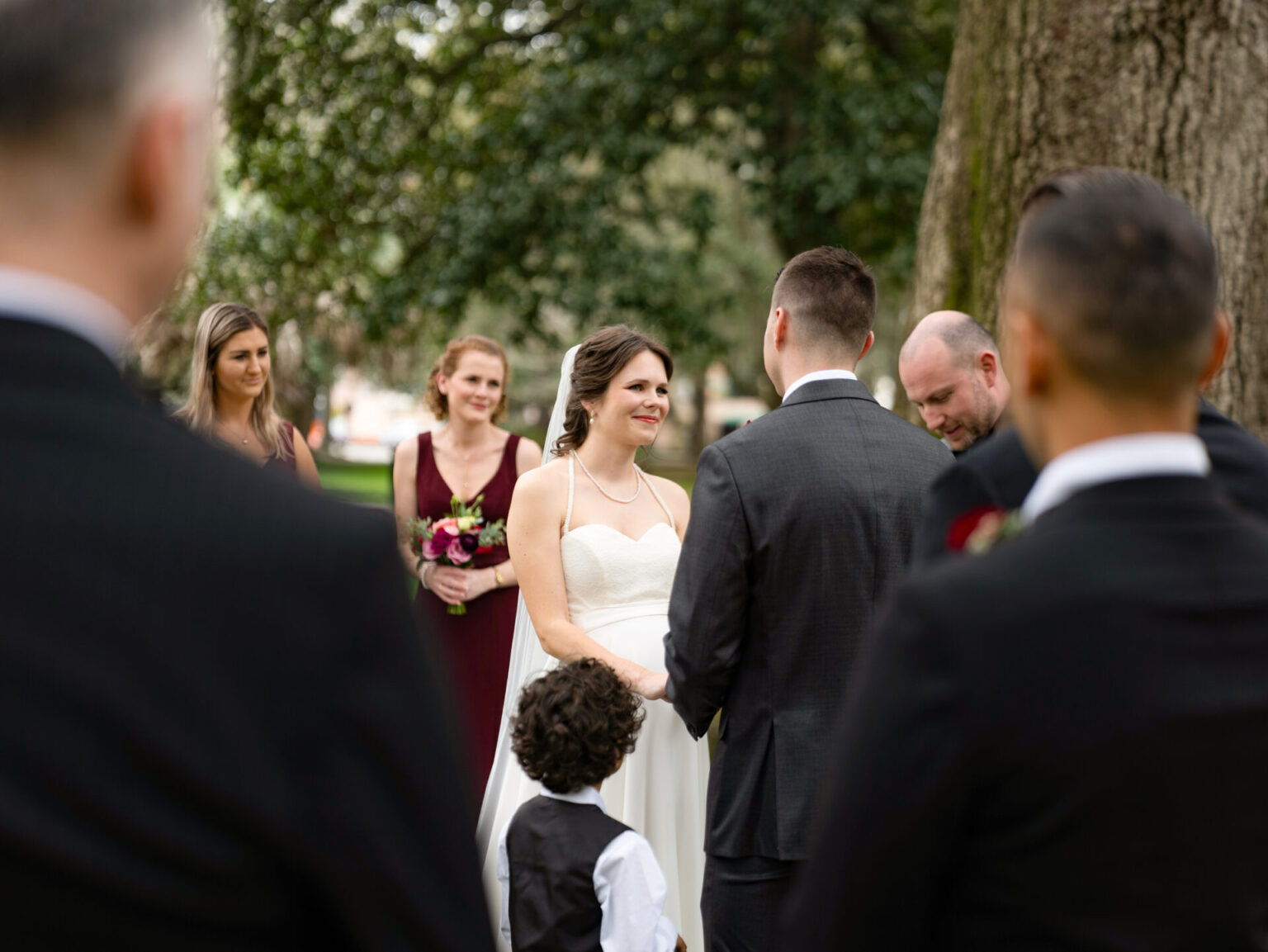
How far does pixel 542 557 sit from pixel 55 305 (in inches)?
144

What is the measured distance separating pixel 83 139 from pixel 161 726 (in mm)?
561

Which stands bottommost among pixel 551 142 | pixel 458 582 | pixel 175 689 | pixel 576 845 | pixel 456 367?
pixel 576 845

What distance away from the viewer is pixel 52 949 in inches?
39.8

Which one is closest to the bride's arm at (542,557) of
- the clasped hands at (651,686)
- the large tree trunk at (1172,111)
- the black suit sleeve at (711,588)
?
the clasped hands at (651,686)

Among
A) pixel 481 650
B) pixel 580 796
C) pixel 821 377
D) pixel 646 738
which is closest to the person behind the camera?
pixel 580 796

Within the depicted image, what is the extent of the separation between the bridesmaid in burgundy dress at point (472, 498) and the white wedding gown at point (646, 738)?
1146 millimetres

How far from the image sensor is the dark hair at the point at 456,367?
247 inches

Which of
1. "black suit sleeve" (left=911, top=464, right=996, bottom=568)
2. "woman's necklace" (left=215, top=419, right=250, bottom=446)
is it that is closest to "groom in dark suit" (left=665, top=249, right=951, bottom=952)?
"black suit sleeve" (left=911, top=464, right=996, bottom=568)

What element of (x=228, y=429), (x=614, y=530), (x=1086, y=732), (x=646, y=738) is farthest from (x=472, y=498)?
→ (x=1086, y=732)

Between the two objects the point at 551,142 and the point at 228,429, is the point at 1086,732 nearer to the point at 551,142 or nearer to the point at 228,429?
the point at 228,429

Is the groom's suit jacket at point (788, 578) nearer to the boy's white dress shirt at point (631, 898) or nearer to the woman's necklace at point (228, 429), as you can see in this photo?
the boy's white dress shirt at point (631, 898)

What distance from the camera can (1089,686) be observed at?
4.03 feet

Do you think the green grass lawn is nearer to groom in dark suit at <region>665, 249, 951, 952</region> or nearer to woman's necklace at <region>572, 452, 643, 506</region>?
woman's necklace at <region>572, 452, 643, 506</region>

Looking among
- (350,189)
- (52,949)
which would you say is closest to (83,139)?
(52,949)
